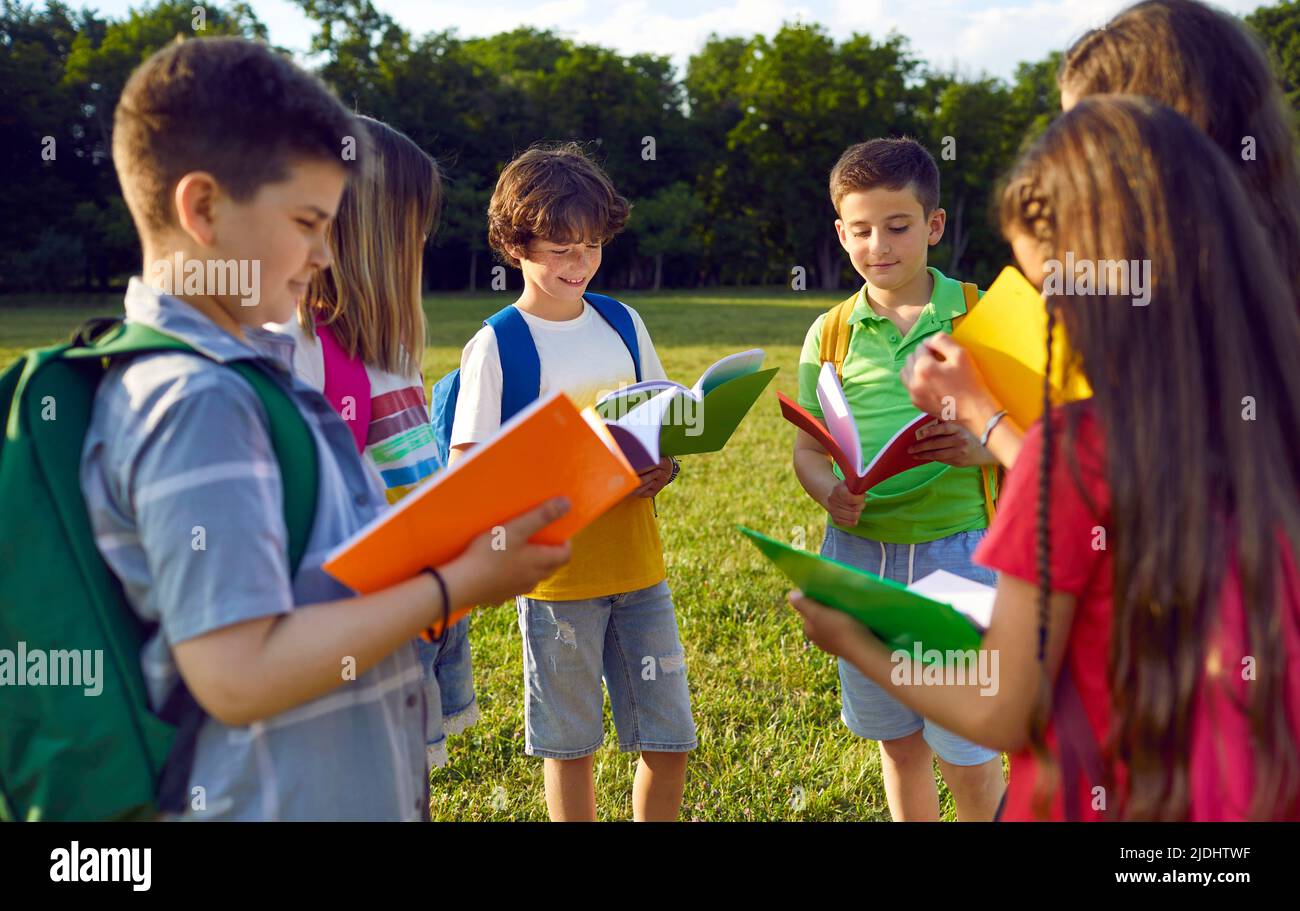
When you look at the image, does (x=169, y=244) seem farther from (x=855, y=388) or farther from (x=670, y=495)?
(x=670, y=495)

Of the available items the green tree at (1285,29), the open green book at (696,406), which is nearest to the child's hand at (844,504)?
the open green book at (696,406)

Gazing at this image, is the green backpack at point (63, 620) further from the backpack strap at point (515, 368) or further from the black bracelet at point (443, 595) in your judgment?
the backpack strap at point (515, 368)

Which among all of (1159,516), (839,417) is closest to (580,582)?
(839,417)

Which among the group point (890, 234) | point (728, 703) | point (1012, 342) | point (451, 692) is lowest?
point (728, 703)

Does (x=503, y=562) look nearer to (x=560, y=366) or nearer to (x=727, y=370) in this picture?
(x=727, y=370)

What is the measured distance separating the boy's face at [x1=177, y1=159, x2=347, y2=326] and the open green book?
66 cm

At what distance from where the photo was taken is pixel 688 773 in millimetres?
3199

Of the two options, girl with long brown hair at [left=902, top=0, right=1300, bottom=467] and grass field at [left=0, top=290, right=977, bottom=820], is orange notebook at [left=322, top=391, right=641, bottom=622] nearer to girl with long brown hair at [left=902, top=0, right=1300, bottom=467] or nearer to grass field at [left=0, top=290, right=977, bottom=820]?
girl with long brown hair at [left=902, top=0, right=1300, bottom=467]

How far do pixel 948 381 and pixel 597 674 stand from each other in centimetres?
128

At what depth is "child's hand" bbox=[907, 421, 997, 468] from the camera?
93.0 inches

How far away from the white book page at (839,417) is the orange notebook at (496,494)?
1.00 meters

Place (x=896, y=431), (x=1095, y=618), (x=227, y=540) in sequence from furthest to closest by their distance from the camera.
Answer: (x=896, y=431) → (x=1095, y=618) → (x=227, y=540)

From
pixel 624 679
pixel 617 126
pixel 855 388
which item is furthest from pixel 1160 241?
pixel 617 126

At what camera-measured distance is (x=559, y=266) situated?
2.62 m
